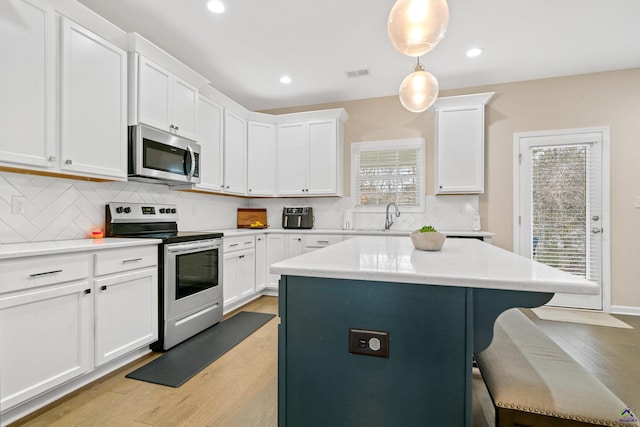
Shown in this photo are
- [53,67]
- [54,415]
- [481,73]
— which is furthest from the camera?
[481,73]

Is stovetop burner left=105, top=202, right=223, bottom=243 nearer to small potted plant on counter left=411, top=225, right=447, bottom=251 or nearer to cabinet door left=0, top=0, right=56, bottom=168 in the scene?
cabinet door left=0, top=0, right=56, bottom=168

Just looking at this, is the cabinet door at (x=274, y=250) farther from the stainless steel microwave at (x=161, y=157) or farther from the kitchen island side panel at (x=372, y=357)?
the kitchen island side panel at (x=372, y=357)

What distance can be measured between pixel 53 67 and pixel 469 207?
14.3 feet

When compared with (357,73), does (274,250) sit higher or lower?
lower

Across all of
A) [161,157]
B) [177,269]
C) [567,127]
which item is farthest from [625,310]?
[161,157]

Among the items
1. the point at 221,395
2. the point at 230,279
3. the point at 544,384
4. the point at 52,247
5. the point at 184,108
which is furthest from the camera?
the point at 230,279

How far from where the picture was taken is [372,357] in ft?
3.52

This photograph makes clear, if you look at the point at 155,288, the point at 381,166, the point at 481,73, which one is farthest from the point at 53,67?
the point at 481,73

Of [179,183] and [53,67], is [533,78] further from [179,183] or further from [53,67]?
[53,67]

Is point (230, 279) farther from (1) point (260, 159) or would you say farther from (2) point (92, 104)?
(2) point (92, 104)

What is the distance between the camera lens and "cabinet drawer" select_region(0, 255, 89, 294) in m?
1.60

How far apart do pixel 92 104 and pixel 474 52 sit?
3.54 meters

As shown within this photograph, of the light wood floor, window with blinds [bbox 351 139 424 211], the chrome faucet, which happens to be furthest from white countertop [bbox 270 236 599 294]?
window with blinds [bbox 351 139 424 211]

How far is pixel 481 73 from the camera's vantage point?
3.68m
